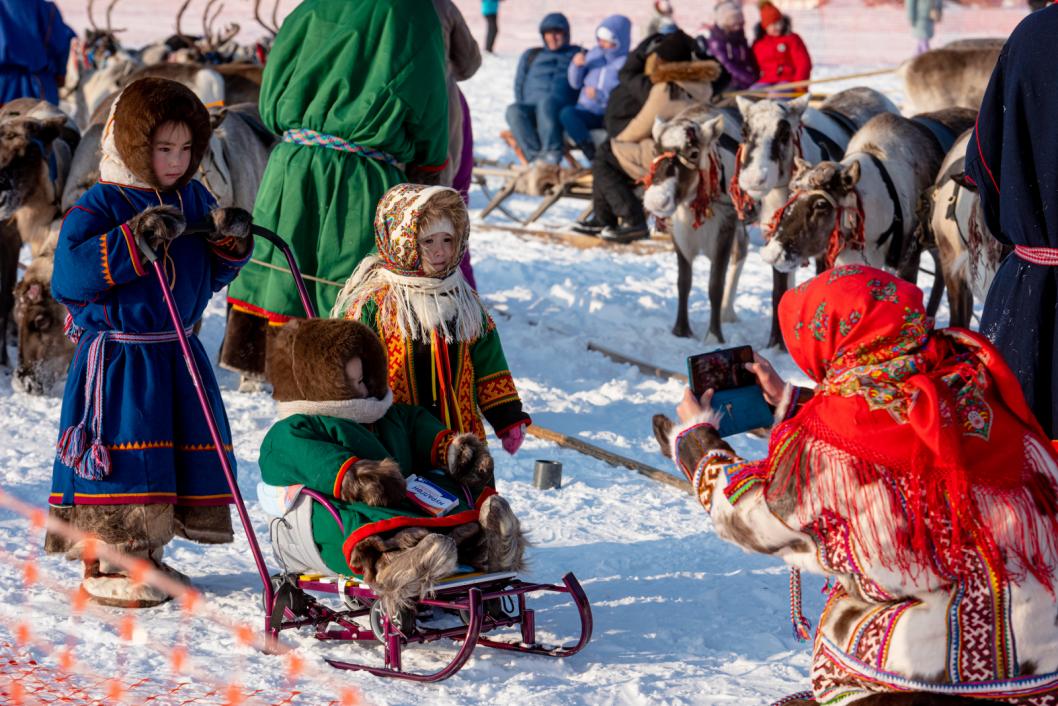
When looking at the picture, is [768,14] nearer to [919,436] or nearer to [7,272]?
[7,272]

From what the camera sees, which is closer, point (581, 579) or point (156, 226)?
point (156, 226)

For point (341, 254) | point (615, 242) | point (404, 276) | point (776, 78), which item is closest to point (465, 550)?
point (404, 276)

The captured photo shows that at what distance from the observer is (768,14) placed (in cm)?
1305

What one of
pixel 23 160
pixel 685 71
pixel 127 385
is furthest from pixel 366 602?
pixel 685 71

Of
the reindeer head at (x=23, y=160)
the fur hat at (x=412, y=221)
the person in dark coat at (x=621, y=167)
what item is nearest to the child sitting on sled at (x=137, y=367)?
the fur hat at (x=412, y=221)

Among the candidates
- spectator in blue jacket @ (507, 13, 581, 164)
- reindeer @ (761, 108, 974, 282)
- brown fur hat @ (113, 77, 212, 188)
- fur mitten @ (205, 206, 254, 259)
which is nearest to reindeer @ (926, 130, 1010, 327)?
reindeer @ (761, 108, 974, 282)

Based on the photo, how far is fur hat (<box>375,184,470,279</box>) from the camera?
3984 mm

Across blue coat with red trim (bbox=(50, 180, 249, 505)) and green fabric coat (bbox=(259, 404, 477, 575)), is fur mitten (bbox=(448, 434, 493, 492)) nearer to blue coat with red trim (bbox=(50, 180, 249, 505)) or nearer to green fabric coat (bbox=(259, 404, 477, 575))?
green fabric coat (bbox=(259, 404, 477, 575))

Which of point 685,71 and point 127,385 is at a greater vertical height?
point 685,71

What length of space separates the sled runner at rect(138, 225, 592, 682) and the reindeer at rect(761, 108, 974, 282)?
12.7ft

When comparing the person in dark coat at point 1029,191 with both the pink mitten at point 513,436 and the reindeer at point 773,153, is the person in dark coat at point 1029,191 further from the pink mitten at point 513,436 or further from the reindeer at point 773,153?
the reindeer at point 773,153

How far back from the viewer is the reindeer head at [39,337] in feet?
21.7

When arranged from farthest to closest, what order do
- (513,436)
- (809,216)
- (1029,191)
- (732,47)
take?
(732,47) < (809,216) < (513,436) < (1029,191)

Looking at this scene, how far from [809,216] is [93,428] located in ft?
14.1
